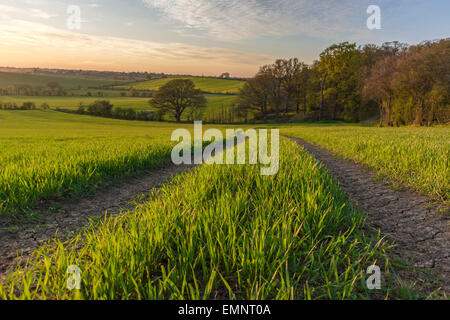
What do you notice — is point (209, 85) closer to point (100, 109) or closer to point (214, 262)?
point (100, 109)

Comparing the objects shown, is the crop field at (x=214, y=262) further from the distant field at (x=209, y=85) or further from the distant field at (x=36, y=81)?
the distant field at (x=36, y=81)

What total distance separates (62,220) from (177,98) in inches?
2404

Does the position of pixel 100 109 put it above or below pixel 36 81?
below

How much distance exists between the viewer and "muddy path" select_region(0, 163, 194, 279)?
→ 8.83 feet

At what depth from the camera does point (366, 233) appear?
2.69 m

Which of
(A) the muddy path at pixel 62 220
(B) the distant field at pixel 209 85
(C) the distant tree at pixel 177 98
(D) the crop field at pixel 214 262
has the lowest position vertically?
(A) the muddy path at pixel 62 220

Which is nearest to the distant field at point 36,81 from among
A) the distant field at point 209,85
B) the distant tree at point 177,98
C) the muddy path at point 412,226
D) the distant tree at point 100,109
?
the distant field at point 209,85

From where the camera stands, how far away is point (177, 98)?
2422 inches

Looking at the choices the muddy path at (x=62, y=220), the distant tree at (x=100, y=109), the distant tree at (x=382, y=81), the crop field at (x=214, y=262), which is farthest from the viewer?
the distant tree at (x=100, y=109)

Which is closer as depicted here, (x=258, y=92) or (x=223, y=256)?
(x=223, y=256)

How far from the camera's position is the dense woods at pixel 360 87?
105 ft

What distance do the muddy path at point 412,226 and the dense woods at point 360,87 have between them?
3687cm

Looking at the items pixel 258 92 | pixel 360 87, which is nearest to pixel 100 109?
pixel 258 92
